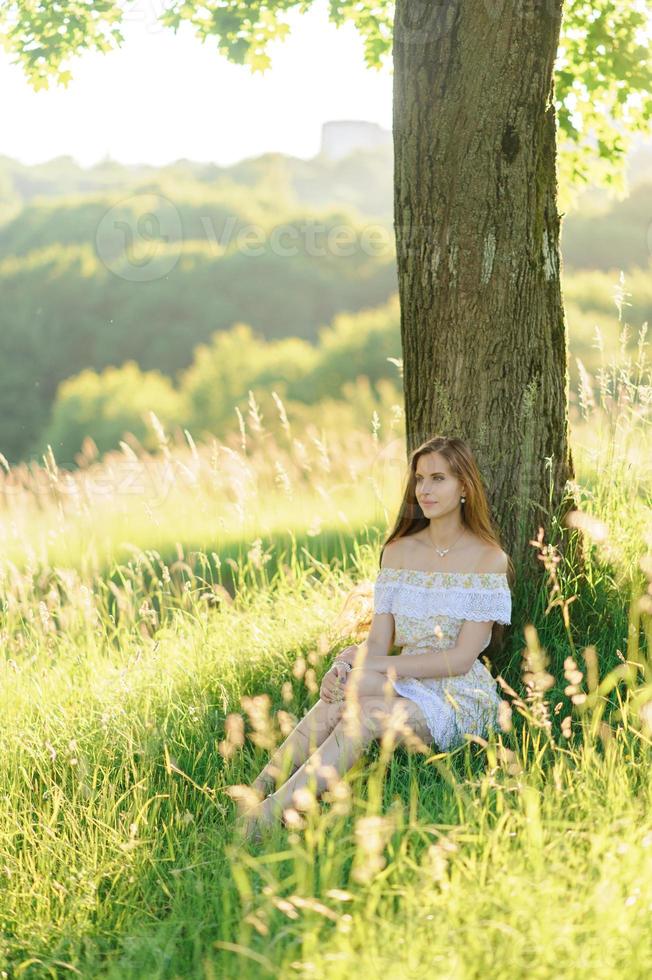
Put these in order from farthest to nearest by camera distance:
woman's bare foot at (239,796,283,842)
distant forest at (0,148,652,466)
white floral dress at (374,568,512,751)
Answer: distant forest at (0,148,652,466)
white floral dress at (374,568,512,751)
woman's bare foot at (239,796,283,842)

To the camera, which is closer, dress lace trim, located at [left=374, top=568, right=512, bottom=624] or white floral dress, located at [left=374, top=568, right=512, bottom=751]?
white floral dress, located at [left=374, top=568, right=512, bottom=751]

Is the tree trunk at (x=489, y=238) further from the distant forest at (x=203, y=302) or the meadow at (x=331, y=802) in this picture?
the distant forest at (x=203, y=302)

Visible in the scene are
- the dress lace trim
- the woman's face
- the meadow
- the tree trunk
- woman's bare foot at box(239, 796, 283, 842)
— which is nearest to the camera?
the meadow

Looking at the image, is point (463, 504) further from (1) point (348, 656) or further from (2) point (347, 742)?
(2) point (347, 742)

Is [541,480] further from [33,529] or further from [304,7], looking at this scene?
[33,529]

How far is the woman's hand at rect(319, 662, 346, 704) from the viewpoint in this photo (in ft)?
12.0

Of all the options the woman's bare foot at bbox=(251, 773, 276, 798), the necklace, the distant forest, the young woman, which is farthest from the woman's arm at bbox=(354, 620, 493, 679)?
the distant forest

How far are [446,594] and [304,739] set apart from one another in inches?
30.6

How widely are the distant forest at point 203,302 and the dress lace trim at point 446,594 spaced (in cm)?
1714

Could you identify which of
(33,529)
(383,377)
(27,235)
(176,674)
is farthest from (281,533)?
(27,235)

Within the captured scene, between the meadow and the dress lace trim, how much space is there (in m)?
0.20

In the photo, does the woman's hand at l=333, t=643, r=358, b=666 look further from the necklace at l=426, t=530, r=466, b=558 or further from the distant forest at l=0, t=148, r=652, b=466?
the distant forest at l=0, t=148, r=652, b=466

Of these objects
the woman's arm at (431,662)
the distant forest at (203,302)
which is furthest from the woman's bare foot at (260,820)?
the distant forest at (203,302)

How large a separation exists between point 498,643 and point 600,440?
1.19 metres
